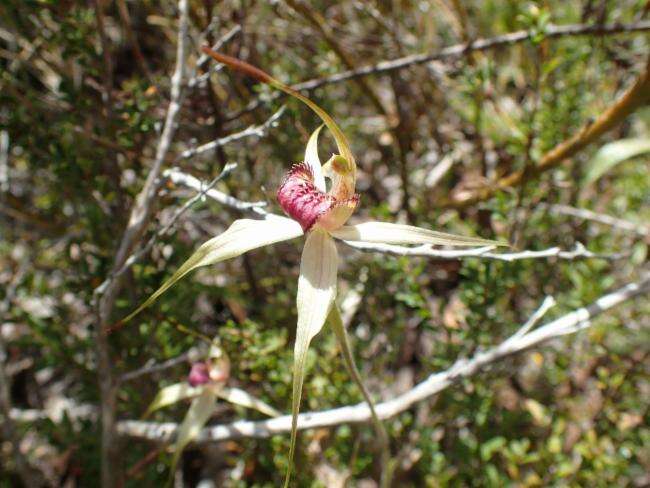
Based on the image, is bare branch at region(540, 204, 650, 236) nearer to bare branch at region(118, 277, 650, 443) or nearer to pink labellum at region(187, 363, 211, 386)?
bare branch at region(118, 277, 650, 443)

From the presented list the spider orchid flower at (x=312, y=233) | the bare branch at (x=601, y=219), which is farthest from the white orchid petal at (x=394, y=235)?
the bare branch at (x=601, y=219)

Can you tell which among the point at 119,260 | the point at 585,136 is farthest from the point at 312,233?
the point at 585,136

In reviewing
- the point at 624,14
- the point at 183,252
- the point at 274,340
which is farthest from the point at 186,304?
the point at 624,14

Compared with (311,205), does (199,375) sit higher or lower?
lower

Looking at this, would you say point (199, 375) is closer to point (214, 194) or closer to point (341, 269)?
point (214, 194)

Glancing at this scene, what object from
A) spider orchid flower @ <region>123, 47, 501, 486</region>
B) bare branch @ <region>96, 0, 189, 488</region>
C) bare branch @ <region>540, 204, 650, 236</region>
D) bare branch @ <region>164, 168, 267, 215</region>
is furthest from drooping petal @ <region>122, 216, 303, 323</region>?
bare branch @ <region>540, 204, 650, 236</region>

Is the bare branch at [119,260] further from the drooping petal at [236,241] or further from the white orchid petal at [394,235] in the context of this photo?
the white orchid petal at [394,235]
